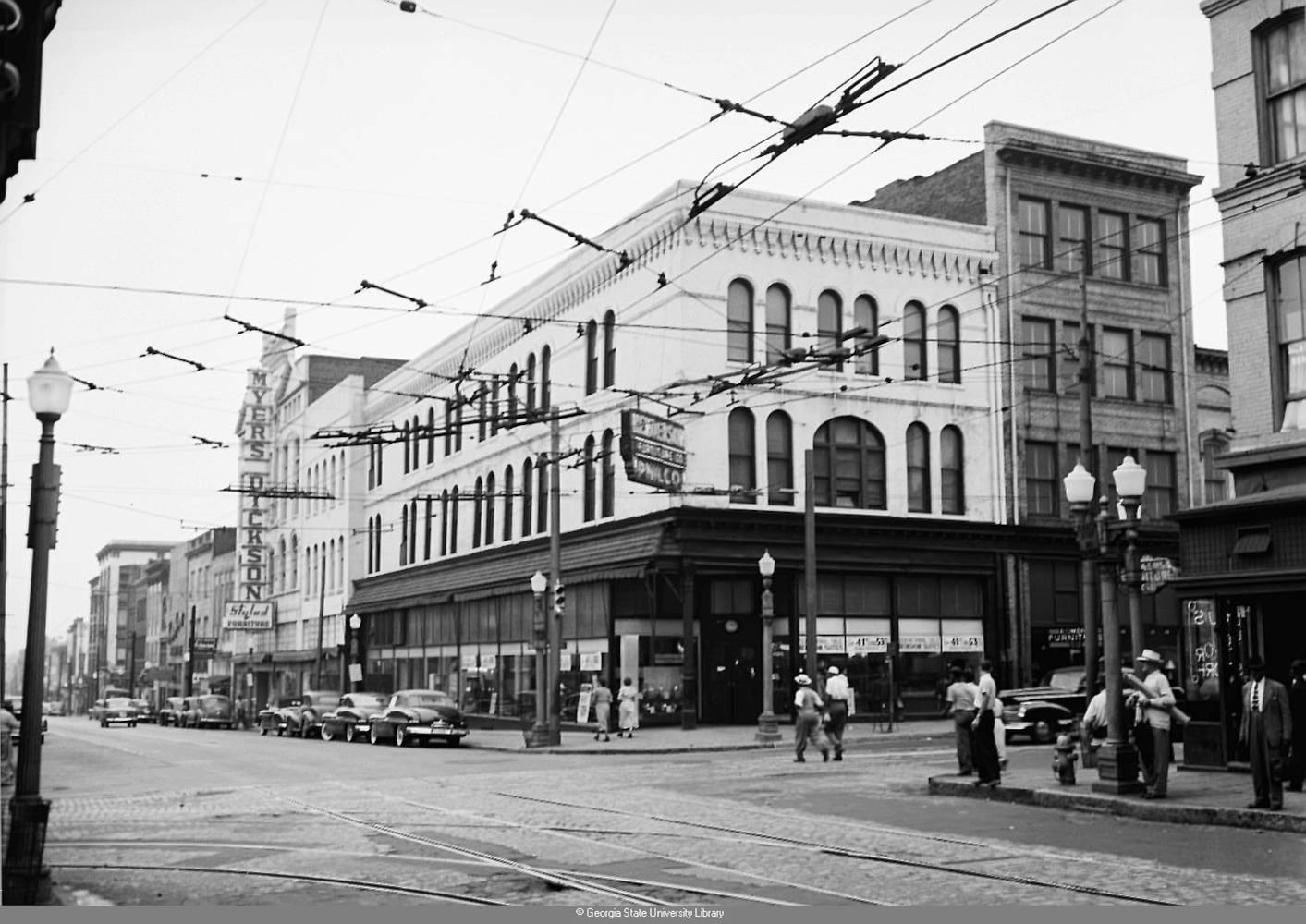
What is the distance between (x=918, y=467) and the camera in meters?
41.4

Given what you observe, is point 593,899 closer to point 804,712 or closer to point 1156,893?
point 1156,893

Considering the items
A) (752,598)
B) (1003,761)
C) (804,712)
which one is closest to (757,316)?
(752,598)

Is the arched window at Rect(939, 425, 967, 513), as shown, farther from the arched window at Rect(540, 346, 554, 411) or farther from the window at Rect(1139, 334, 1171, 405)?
the arched window at Rect(540, 346, 554, 411)

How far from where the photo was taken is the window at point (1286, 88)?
60.2ft

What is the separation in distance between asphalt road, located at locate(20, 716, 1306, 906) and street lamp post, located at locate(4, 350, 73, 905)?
2.31ft

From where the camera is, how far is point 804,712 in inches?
1017

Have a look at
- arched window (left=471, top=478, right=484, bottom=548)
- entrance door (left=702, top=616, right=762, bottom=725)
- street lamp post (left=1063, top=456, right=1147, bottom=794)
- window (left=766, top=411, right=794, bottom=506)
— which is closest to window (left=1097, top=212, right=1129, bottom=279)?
window (left=766, top=411, right=794, bottom=506)

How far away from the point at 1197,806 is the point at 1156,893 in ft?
17.6

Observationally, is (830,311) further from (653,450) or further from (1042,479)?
(653,450)

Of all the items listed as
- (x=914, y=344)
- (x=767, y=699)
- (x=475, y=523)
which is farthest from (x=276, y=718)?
(x=914, y=344)

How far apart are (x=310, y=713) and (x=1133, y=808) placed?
114ft

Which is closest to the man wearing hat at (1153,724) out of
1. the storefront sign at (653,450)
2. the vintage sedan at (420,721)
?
the storefront sign at (653,450)

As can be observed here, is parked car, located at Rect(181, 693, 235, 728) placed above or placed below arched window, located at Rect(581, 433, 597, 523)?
below

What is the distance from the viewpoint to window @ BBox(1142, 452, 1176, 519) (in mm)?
43594
